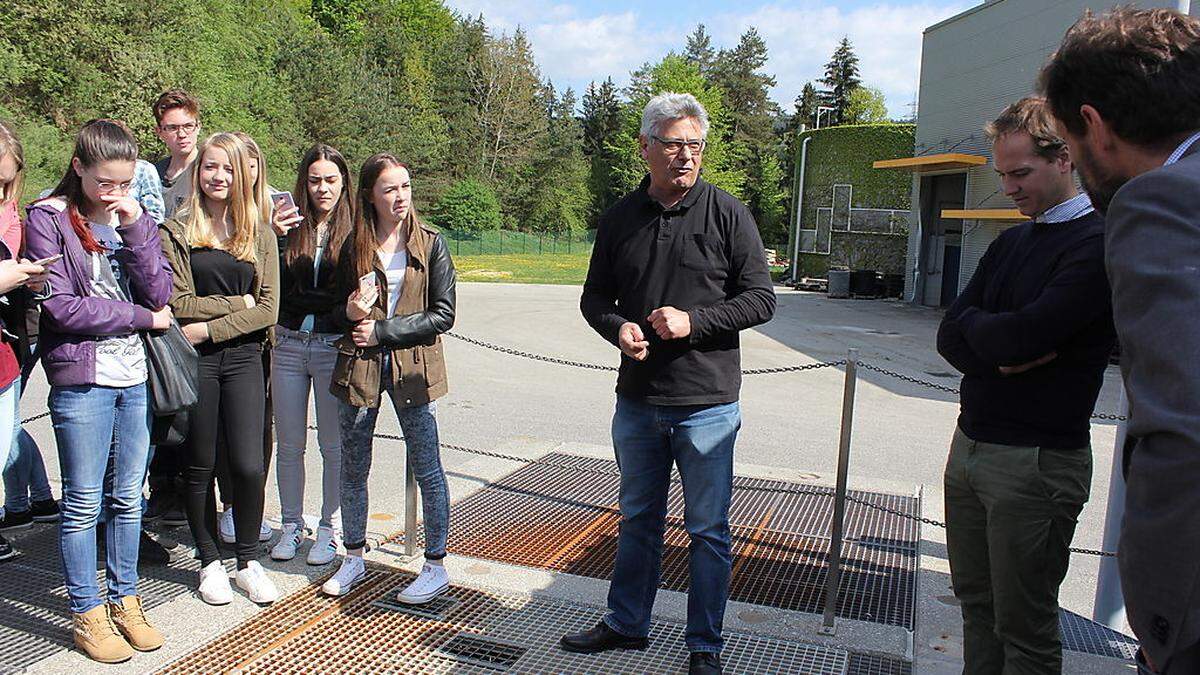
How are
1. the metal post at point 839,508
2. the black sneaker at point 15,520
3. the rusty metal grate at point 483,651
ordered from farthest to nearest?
the black sneaker at point 15,520 → the metal post at point 839,508 → the rusty metal grate at point 483,651

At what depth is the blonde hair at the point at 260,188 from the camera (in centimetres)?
433

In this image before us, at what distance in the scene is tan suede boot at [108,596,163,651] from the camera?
11.6ft

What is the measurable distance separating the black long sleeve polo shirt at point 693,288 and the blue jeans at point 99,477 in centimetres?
200

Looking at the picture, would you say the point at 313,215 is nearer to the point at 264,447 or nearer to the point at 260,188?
the point at 260,188

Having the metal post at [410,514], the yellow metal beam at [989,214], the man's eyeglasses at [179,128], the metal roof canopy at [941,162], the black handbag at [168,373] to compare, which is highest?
the metal roof canopy at [941,162]

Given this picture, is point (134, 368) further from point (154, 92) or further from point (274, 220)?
point (154, 92)

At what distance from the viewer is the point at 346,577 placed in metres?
4.18

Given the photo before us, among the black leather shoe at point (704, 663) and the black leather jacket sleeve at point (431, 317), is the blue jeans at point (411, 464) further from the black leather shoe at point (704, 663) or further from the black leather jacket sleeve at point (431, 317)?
the black leather shoe at point (704, 663)

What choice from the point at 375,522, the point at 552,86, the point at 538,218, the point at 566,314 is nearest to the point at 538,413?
the point at 375,522

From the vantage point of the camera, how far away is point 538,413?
9031 millimetres

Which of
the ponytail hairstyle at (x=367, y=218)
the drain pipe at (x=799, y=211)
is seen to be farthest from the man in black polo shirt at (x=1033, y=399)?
the drain pipe at (x=799, y=211)

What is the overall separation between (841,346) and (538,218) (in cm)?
4998

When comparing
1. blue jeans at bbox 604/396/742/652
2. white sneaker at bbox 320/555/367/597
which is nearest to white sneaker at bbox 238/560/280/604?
white sneaker at bbox 320/555/367/597

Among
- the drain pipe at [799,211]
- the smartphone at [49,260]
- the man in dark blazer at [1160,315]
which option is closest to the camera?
the man in dark blazer at [1160,315]
